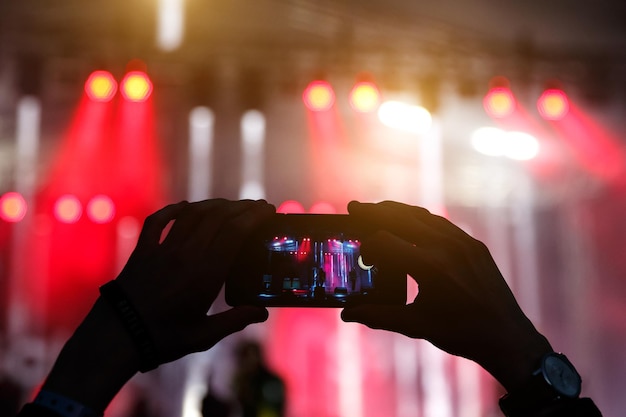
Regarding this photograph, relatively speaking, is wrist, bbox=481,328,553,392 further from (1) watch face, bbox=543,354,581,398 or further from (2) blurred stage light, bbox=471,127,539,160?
(2) blurred stage light, bbox=471,127,539,160

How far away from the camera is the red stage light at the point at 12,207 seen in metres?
7.11

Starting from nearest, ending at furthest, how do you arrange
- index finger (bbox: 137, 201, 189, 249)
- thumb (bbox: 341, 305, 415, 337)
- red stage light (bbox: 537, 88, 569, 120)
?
index finger (bbox: 137, 201, 189, 249)
thumb (bbox: 341, 305, 415, 337)
red stage light (bbox: 537, 88, 569, 120)

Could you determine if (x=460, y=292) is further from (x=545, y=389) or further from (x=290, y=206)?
(x=290, y=206)

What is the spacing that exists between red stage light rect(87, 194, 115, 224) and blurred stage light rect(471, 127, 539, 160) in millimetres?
4591

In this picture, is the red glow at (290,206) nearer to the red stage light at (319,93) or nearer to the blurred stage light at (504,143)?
the blurred stage light at (504,143)

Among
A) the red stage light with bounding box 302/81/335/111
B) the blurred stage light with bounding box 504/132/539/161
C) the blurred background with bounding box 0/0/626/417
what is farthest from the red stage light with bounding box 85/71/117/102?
the blurred stage light with bounding box 504/132/539/161

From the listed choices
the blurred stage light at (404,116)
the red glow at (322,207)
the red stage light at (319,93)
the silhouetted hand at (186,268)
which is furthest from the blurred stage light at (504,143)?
the silhouetted hand at (186,268)

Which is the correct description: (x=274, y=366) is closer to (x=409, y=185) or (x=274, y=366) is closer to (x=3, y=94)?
(x=409, y=185)

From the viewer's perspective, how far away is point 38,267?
7.62 meters

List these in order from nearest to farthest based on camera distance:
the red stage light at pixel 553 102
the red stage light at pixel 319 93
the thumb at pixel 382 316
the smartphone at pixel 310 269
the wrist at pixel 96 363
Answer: the wrist at pixel 96 363
the thumb at pixel 382 316
the smartphone at pixel 310 269
the red stage light at pixel 319 93
the red stage light at pixel 553 102

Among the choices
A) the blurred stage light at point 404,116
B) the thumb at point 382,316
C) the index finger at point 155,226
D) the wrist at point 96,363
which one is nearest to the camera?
the wrist at point 96,363

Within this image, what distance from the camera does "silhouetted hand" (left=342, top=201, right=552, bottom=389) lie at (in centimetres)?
68

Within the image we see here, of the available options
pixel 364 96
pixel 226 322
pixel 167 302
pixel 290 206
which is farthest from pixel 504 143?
pixel 167 302

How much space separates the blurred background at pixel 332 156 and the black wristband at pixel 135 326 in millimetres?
4126
